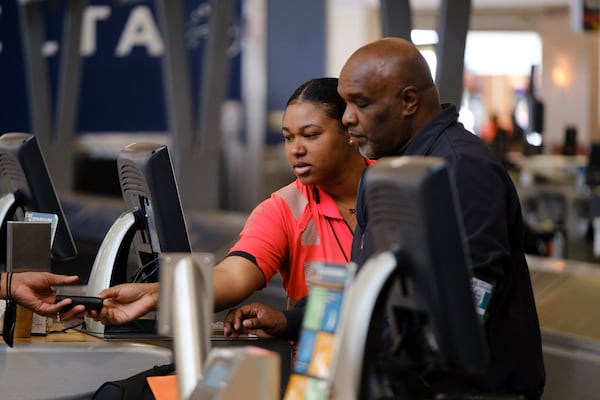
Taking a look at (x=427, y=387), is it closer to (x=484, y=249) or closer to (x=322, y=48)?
(x=484, y=249)

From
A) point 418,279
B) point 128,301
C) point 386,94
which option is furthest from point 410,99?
point 128,301

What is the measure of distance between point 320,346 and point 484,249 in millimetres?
505

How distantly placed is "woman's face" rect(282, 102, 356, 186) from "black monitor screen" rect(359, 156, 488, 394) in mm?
1111

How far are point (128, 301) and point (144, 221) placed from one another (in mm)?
451

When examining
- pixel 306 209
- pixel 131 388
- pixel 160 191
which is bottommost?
pixel 131 388

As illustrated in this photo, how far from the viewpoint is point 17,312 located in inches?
123

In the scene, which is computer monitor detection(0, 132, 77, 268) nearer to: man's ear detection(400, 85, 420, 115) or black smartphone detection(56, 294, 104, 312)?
black smartphone detection(56, 294, 104, 312)

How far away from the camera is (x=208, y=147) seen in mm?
9922

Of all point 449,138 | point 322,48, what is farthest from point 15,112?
point 449,138

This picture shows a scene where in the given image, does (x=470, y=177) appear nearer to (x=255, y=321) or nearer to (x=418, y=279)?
(x=418, y=279)

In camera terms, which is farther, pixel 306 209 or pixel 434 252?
pixel 306 209

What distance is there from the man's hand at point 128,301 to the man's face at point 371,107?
0.67 metres

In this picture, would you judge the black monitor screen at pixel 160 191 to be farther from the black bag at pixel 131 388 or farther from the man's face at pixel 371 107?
the man's face at pixel 371 107

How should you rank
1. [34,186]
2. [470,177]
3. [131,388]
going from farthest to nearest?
[34,186], [131,388], [470,177]
